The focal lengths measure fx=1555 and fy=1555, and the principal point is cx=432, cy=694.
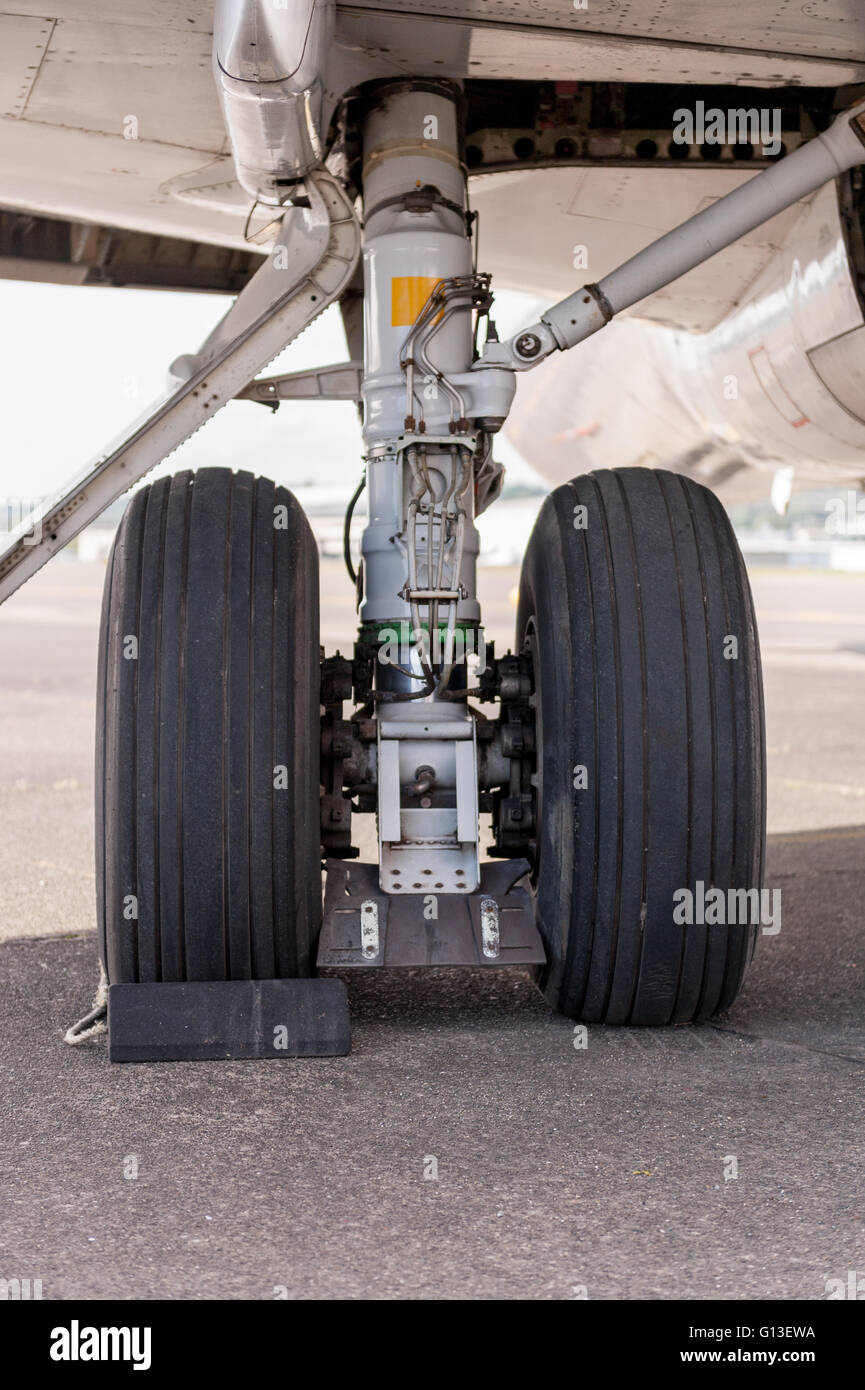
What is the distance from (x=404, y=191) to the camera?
10.8 feet

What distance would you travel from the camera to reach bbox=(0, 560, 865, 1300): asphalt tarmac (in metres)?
1.83

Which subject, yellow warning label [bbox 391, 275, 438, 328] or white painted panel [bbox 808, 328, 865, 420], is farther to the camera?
white painted panel [bbox 808, 328, 865, 420]

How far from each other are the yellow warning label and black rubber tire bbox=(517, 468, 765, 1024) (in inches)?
23.4

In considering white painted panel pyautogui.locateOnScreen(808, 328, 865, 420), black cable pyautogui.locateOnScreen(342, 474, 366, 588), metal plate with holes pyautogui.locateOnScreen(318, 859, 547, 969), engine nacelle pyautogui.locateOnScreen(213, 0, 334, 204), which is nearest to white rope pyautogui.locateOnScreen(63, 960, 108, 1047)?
metal plate with holes pyautogui.locateOnScreen(318, 859, 547, 969)

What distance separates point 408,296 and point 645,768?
1.12 meters

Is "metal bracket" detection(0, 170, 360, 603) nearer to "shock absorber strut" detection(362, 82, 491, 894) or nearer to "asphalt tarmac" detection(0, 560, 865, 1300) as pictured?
"shock absorber strut" detection(362, 82, 491, 894)

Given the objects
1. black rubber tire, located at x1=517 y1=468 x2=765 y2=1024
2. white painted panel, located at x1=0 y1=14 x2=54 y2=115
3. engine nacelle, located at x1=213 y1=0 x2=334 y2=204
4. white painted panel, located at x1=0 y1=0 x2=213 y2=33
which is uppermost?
white painted panel, located at x1=0 y1=14 x2=54 y2=115

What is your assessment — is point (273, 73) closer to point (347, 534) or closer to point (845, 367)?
point (347, 534)

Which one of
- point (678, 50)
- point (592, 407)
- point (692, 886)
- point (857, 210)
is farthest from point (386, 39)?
point (592, 407)

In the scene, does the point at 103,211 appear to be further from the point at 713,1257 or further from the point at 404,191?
the point at 713,1257

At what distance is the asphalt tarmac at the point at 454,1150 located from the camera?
6.01ft

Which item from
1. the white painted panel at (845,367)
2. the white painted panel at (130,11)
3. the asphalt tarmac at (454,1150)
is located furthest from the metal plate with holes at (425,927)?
the white painted panel at (845,367)

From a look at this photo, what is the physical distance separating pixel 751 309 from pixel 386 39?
2.02 metres

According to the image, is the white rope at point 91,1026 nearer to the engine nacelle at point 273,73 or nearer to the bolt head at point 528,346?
the bolt head at point 528,346
